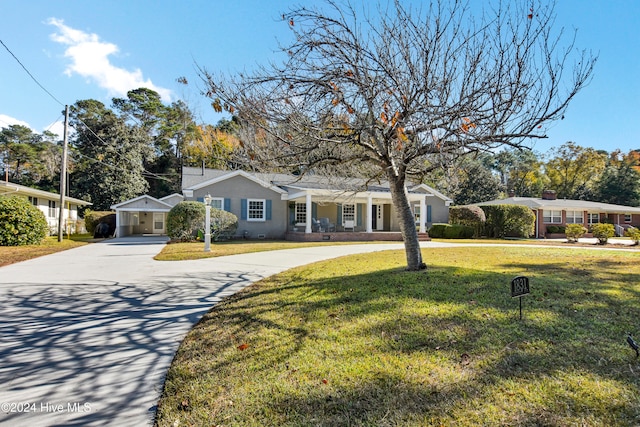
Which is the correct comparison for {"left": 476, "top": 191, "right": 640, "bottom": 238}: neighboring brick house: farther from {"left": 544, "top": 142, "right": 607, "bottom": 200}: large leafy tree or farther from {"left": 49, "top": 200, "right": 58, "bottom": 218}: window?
{"left": 49, "top": 200, "right": 58, "bottom": 218}: window

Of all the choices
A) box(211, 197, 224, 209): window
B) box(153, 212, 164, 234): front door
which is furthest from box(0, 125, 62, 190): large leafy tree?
box(211, 197, 224, 209): window

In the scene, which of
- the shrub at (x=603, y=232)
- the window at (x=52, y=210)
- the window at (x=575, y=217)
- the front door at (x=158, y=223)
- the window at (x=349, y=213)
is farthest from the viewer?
the front door at (x=158, y=223)

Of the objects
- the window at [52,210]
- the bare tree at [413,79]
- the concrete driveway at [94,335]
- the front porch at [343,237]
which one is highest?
the bare tree at [413,79]

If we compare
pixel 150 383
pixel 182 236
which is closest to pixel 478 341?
pixel 150 383

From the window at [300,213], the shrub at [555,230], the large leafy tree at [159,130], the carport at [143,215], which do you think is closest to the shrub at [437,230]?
the window at [300,213]

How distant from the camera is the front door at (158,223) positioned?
28.5 meters

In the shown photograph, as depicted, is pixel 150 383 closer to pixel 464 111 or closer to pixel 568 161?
pixel 464 111

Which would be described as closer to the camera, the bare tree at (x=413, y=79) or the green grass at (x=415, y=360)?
the green grass at (x=415, y=360)

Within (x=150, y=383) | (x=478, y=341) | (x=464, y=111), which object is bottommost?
(x=150, y=383)

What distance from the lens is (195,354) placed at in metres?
3.59

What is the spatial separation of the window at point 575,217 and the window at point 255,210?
25.5m

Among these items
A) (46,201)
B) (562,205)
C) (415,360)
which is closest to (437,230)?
(562,205)

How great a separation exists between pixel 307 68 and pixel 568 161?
4572 centimetres

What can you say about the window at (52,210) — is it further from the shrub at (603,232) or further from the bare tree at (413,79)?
the shrub at (603,232)
